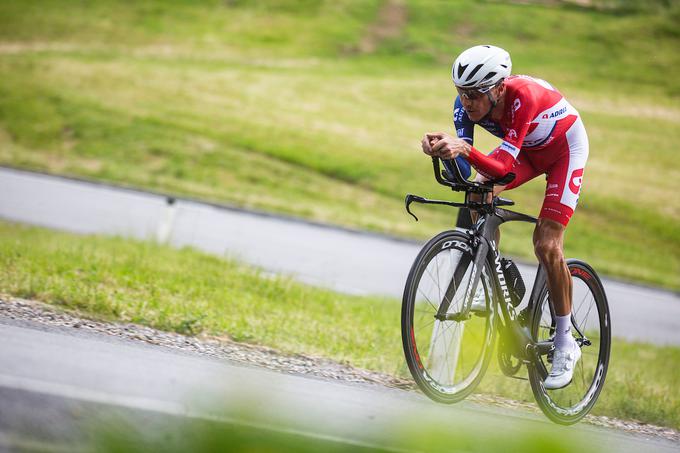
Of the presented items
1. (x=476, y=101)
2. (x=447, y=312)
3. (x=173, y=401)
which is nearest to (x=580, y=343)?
(x=447, y=312)

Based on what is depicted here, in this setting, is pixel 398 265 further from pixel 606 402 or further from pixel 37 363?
pixel 37 363

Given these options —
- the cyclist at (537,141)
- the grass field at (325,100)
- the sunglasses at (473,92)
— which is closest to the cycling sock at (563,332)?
the cyclist at (537,141)

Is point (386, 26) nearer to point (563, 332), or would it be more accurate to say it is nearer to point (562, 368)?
point (563, 332)

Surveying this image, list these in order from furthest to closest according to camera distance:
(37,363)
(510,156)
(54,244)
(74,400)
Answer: (54,244), (510,156), (37,363), (74,400)

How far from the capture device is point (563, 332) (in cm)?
557

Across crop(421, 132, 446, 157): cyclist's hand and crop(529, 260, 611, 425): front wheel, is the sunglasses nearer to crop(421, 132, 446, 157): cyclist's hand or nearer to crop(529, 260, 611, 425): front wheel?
crop(421, 132, 446, 157): cyclist's hand

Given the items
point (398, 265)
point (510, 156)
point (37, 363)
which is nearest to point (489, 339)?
point (510, 156)

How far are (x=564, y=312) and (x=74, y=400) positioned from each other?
3.41 m

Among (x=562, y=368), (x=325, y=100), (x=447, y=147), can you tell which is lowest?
(x=562, y=368)

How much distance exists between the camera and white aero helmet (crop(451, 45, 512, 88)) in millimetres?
4934

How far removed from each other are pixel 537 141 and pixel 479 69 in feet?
2.67

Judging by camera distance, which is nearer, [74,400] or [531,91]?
[74,400]

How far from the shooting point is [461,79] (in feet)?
16.3

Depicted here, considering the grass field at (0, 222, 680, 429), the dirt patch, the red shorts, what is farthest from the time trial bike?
the dirt patch
